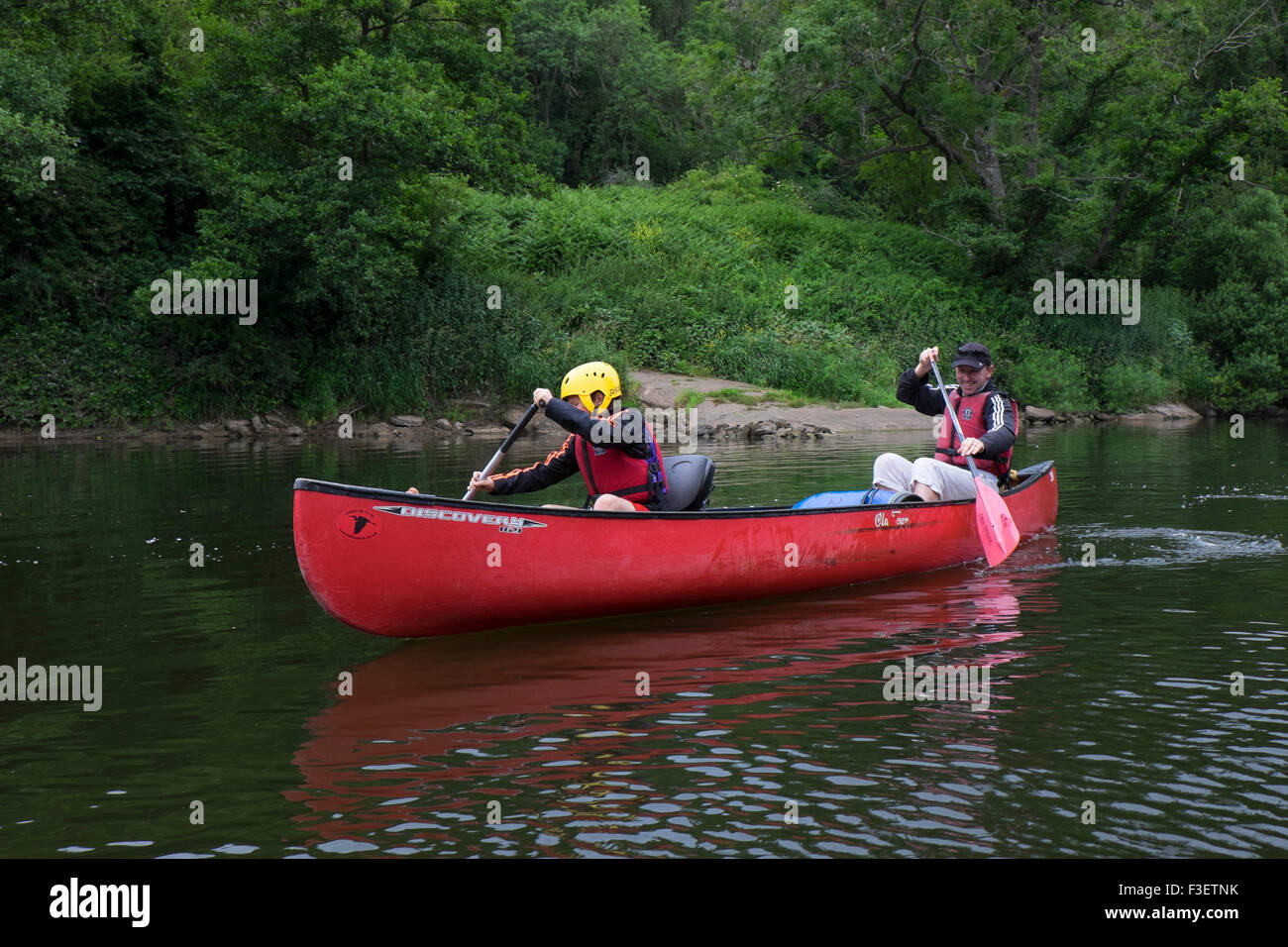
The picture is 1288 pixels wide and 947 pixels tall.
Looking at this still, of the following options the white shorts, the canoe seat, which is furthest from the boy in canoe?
the white shorts

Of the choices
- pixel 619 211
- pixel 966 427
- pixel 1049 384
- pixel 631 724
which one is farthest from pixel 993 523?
pixel 619 211

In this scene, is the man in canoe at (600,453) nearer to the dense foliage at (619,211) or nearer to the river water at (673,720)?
the river water at (673,720)

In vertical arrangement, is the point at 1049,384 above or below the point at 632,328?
below

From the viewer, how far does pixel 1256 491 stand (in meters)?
13.2

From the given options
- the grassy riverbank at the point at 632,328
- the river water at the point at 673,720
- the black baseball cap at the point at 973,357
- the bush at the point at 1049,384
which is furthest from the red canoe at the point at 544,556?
the bush at the point at 1049,384

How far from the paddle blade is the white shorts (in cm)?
21

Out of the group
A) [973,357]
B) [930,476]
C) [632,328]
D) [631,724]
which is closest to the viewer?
[631,724]

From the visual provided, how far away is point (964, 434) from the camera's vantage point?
9.98 m

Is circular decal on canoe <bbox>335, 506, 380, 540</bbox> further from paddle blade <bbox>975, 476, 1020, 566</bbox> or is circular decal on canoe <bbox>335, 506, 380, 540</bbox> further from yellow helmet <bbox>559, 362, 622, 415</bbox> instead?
paddle blade <bbox>975, 476, 1020, 566</bbox>

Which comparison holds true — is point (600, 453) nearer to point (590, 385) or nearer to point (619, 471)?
point (619, 471)

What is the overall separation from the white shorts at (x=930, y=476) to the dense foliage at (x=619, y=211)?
1516cm

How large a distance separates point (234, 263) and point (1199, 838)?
2158 centimetres

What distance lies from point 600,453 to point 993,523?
127 inches
